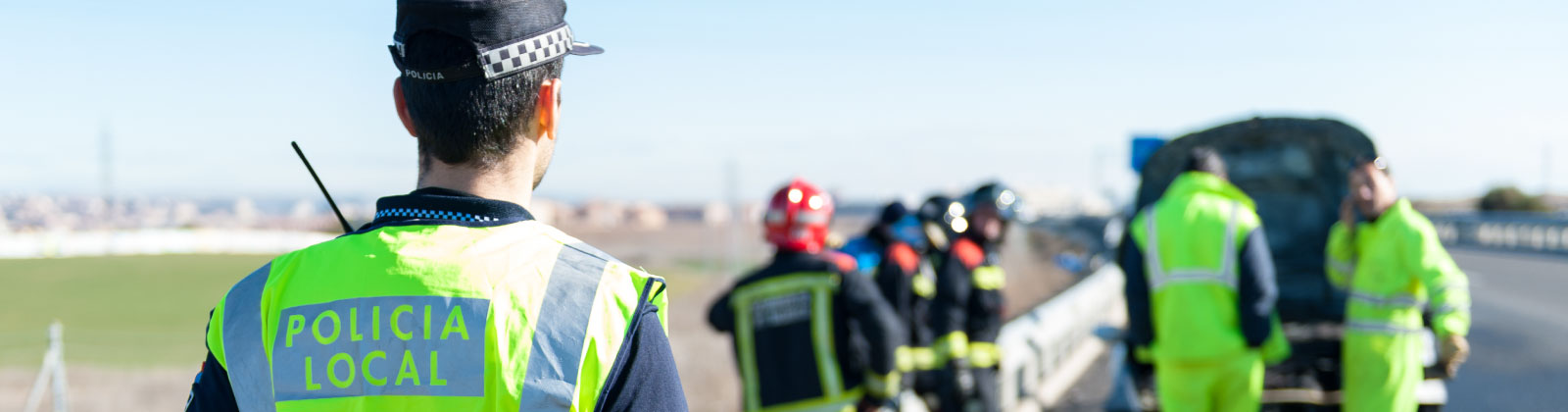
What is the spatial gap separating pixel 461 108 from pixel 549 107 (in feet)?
0.48

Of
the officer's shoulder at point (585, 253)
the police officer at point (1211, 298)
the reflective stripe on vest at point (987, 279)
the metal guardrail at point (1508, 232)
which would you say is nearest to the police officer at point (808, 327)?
the police officer at point (1211, 298)

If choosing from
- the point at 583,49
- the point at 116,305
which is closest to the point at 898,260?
the point at 583,49

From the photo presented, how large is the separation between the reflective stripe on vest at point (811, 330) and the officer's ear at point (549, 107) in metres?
2.96

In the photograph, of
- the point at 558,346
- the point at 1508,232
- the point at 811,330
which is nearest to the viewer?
the point at 558,346

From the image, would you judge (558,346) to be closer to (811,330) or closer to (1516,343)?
(811,330)

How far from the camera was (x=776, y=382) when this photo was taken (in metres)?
4.80

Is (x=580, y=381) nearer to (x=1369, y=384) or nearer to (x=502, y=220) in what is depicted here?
(x=502, y=220)

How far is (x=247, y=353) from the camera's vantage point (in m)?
1.61

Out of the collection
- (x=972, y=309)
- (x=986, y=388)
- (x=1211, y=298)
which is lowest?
(x=986, y=388)

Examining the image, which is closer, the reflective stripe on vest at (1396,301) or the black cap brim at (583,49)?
the black cap brim at (583,49)

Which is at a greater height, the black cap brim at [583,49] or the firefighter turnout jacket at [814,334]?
the black cap brim at [583,49]

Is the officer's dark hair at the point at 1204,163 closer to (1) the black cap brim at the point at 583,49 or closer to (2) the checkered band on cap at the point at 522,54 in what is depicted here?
(1) the black cap brim at the point at 583,49

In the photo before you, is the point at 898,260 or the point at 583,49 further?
the point at 898,260

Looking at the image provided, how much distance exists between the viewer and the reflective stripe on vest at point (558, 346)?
1.51m
